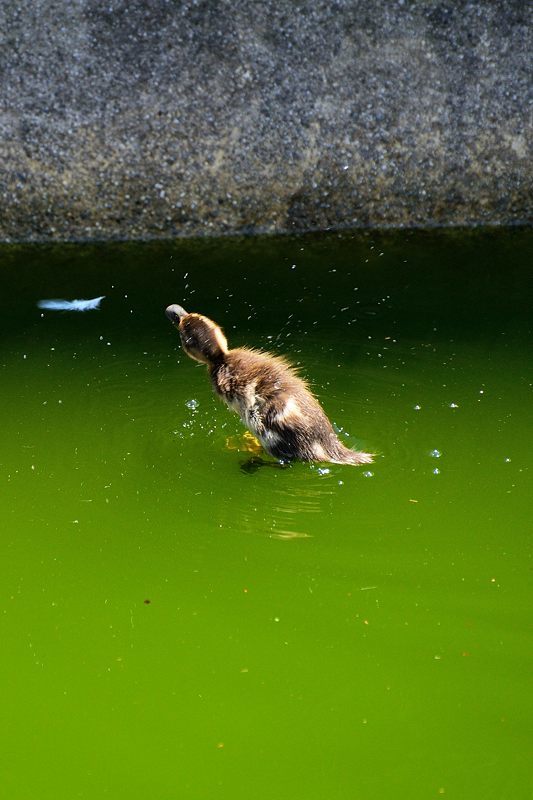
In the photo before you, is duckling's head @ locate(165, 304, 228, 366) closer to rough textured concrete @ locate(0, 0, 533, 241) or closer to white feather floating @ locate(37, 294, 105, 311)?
white feather floating @ locate(37, 294, 105, 311)

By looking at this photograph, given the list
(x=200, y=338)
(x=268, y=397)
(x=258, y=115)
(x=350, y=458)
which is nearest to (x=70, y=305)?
(x=200, y=338)

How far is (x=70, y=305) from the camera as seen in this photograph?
21.1 feet

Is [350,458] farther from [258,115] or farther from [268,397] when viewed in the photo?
[258,115]

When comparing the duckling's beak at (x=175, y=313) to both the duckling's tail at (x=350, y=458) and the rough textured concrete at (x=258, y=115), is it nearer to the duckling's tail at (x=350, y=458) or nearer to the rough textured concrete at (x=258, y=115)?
the duckling's tail at (x=350, y=458)

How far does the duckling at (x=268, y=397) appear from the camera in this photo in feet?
16.6

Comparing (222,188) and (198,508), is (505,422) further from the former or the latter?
(222,188)

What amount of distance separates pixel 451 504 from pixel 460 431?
23.1 inches

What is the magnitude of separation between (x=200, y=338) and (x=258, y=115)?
249 centimetres

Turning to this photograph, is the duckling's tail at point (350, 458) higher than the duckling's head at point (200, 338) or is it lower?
lower

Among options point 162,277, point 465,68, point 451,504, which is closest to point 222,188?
point 162,277

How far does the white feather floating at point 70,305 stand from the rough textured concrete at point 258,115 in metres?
1.06

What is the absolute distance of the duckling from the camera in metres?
5.05

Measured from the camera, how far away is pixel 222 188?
7.41m

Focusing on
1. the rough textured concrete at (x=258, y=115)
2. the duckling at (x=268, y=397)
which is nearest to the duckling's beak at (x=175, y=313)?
Result: the duckling at (x=268, y=397)
